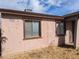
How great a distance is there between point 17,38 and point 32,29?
2104 mm

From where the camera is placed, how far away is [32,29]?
611 inches

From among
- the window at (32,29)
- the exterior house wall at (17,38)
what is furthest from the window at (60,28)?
the window at (32,29)

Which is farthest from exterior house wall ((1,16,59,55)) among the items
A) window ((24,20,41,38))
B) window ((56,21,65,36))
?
window ((56,21,65,36))

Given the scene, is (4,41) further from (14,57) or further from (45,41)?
(45,41)

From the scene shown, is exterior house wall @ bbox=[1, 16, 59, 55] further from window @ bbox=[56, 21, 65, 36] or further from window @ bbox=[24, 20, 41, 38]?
window @ bbox=[56, 21, 65, 36]

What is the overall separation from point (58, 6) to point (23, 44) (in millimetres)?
28485

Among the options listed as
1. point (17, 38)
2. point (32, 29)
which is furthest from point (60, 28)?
point (17, 38)

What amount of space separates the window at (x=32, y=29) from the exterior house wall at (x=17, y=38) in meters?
0.45

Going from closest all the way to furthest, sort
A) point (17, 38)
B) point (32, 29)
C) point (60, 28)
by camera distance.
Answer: point (17, 38), point (32, 29), point (60, 28)

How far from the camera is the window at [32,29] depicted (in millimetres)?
14977

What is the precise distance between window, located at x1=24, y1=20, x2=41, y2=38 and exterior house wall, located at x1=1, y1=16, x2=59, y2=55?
1.46 feet

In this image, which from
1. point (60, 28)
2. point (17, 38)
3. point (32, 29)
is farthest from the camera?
point (60, 28)

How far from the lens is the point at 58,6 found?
41.4 metres

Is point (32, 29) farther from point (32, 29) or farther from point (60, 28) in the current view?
point (60, 28)
